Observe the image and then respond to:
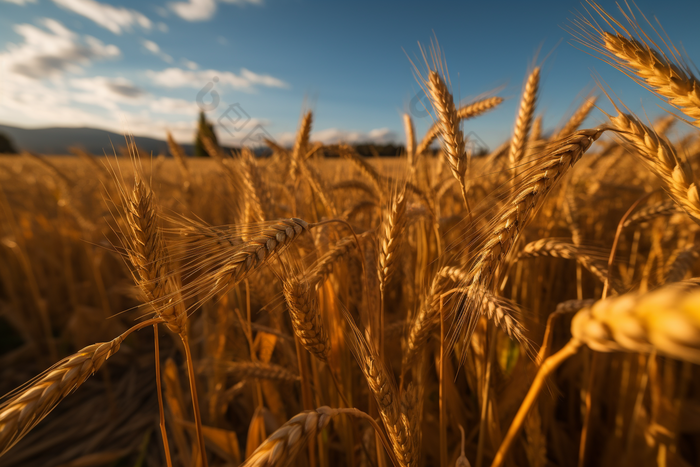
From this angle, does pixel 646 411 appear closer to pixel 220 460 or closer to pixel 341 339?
pixel 341 339

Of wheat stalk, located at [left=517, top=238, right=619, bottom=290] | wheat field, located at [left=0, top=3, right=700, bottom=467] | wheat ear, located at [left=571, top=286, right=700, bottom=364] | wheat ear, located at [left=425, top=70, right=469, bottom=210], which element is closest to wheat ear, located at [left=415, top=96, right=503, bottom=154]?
wheat field, located at [left=0, top=3, right=700, bottom=467]

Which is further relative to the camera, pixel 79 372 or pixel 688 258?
pixel 688 258

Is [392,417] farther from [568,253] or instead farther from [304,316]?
[568,253]

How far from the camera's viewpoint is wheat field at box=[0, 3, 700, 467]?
0.66 m

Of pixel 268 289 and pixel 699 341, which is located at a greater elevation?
pixel 699 341

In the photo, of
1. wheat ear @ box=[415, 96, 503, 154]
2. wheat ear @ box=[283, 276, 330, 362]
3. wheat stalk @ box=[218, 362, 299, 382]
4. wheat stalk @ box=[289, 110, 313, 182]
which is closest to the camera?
wheat ear @ box=[283, 276, 330, 362]

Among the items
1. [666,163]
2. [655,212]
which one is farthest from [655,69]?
[655,212]

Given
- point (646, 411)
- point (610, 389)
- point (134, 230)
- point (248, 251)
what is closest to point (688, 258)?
point (646, 411)

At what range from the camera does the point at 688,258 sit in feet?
3.92

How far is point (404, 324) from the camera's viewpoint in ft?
4.27

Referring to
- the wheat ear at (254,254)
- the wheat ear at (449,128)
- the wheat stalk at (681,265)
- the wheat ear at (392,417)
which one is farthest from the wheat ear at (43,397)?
the wheat stalk at (681,265)

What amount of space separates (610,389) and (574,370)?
24 centimetres

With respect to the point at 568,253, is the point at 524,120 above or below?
above

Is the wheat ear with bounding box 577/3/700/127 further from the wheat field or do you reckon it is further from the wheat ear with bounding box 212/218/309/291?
the wheat ear with bounding box 212/218/309/291
